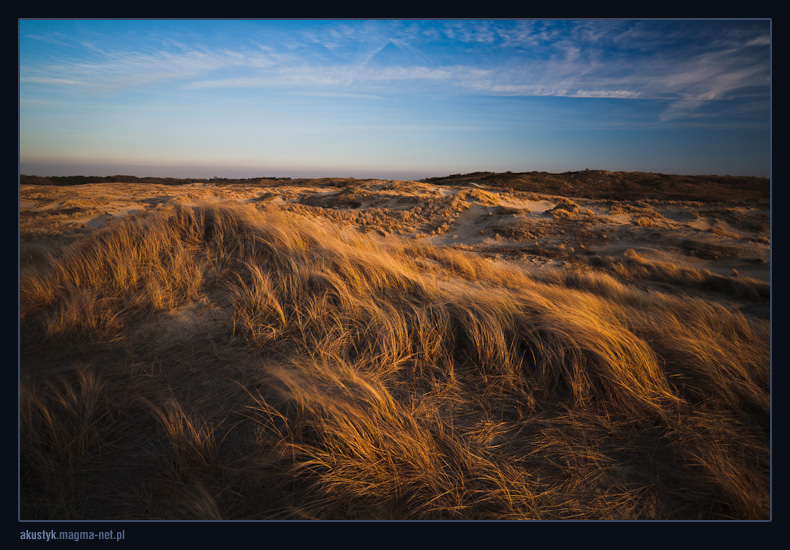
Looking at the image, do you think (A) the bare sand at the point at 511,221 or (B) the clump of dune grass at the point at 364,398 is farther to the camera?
(A) the bare sand at the point at 511,221

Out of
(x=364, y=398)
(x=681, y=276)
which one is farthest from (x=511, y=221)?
(x=364, y=398)

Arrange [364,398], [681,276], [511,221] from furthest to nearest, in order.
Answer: [511,221], [681,276], [364,398]

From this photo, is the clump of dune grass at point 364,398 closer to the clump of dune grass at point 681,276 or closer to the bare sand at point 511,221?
the clump of dune grass at point 681,276

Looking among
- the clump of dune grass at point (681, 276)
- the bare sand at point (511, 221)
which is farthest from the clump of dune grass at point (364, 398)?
the bare sand at point (511, 221)

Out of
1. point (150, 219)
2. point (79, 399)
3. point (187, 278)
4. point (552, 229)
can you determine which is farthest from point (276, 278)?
point (552, 229)

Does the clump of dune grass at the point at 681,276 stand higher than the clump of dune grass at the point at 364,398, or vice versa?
the clump of dune grass at the point at 681,276

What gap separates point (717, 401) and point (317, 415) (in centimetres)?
257

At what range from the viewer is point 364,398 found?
2.00 metres

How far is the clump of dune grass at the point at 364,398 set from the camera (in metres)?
1.68

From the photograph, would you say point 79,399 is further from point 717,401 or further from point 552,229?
point 552,229

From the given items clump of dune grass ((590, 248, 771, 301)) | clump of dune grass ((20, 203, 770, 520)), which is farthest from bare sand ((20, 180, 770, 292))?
clump of dune grass ((20, 203, 770, 520))

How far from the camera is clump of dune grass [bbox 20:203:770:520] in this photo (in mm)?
1682

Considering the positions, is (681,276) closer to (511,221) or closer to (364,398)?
(364,398)

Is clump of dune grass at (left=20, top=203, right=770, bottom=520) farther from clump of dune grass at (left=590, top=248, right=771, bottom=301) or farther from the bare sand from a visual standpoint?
the bare sand
